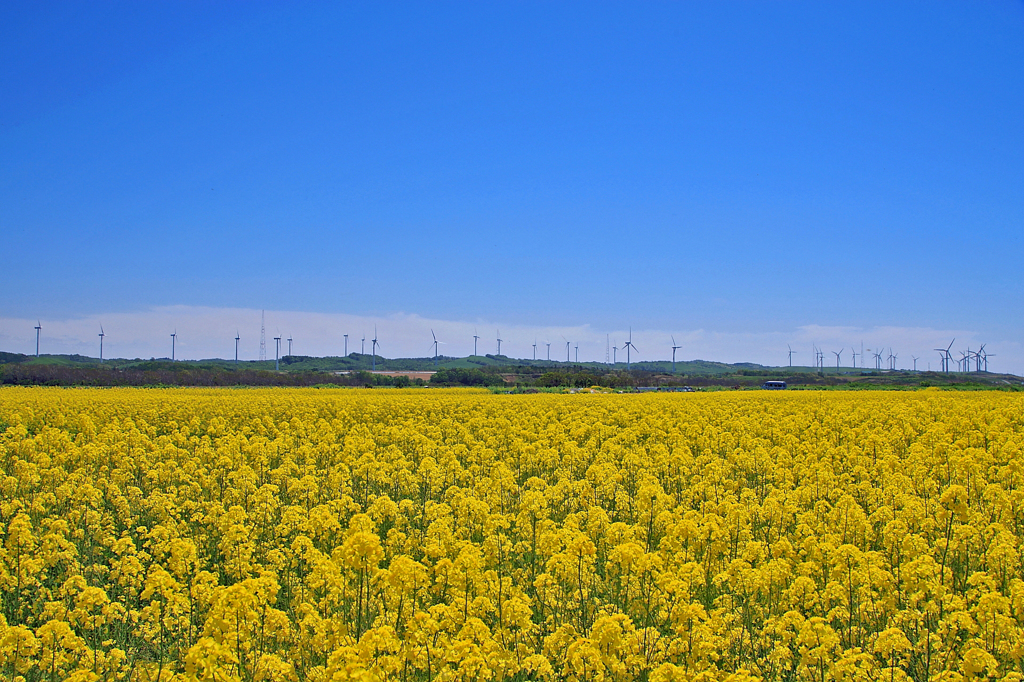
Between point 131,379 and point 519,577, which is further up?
point 131,379

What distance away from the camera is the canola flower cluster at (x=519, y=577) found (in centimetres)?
564

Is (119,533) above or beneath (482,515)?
beneath

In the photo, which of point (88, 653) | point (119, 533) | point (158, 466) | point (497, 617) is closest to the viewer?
point (88, 653)

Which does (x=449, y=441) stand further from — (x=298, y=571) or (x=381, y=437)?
(x=298, y=571)

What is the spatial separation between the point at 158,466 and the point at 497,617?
32.6 ft

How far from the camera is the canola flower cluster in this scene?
5.64m

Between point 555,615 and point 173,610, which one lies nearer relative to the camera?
point 173,610

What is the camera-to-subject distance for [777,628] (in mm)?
6156

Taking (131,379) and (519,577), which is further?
(131,379)

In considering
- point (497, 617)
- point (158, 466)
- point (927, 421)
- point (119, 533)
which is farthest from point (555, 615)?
A: point (927, 421)

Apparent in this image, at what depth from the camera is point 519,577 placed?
784 centimetres

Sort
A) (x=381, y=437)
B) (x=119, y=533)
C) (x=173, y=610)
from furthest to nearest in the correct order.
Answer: (x=381, y=437)
(x=119, y=533)
(x=173, y=610)

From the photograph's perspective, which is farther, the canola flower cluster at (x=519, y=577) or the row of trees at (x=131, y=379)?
the row of trees at (x=131, y=379)

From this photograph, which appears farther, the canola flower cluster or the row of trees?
the row of trees
